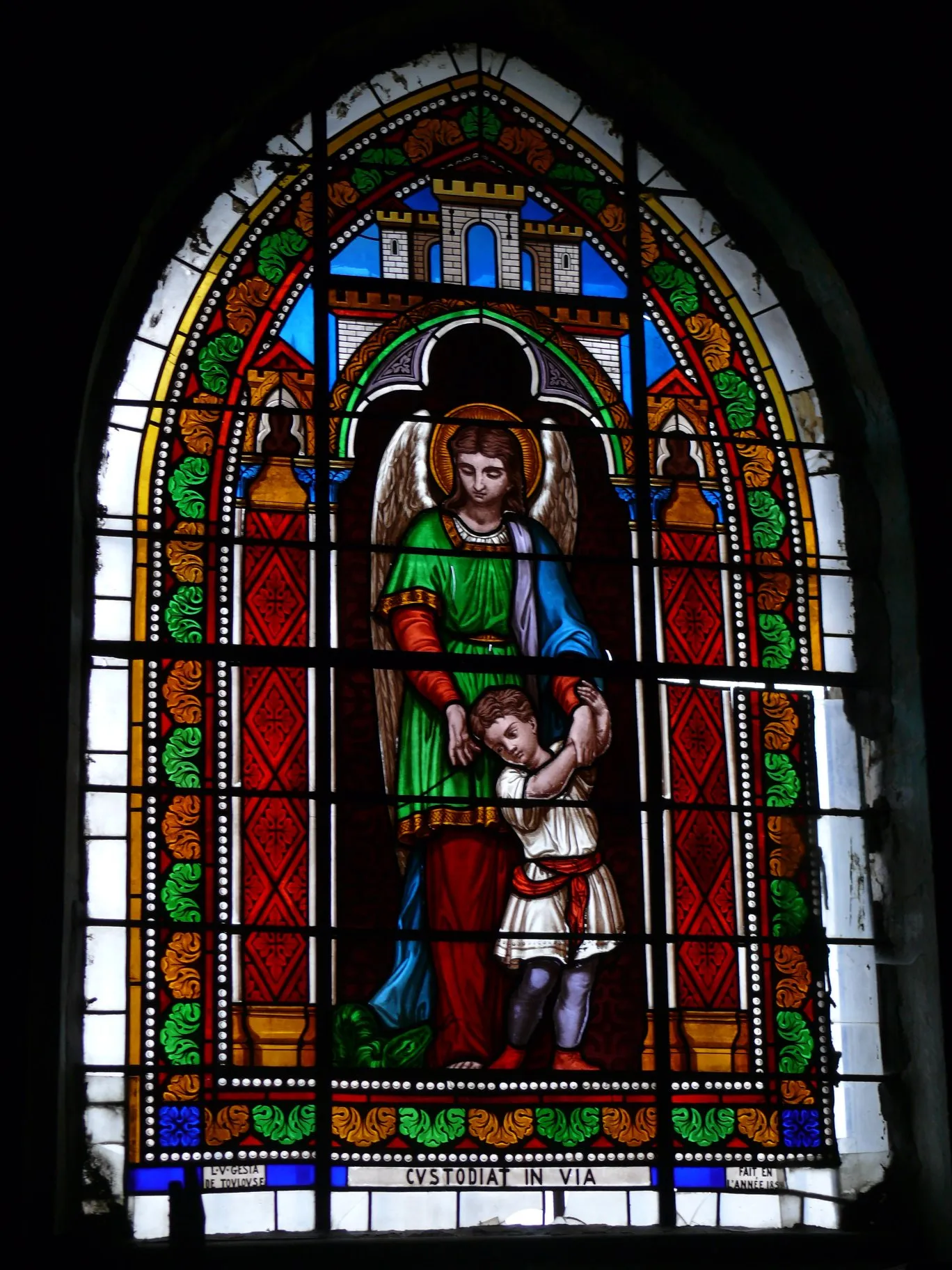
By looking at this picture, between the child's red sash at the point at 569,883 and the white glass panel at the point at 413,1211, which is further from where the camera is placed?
the child's red sash at the point at 569,883

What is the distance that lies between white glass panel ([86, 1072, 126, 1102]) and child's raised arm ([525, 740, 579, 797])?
142cm

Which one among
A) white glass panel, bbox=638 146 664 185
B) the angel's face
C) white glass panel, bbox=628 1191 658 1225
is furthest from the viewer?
white glass panel, bbox=638 146 664 185

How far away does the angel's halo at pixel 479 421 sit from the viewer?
762cm

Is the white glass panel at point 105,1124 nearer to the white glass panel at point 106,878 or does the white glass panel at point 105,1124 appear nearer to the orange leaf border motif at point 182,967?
the orange leaf border motif at point 182,967

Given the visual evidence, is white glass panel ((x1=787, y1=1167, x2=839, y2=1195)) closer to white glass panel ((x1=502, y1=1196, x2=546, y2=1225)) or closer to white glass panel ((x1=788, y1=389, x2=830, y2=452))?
white glass panel ((x1=502, y1=1196, x2=546, y2=1225))

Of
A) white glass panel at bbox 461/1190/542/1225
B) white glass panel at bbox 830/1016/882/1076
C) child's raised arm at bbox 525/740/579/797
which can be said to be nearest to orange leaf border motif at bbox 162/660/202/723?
child's raised arm at bbox 525/740/579/797

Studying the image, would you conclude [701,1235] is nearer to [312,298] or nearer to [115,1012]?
[115,1012]

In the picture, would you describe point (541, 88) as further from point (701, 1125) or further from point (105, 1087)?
point (105, 1087)

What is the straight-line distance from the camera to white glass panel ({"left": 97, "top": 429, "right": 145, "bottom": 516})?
7.30 metres

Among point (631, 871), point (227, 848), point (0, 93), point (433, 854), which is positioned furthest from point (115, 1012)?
point (0, 93)

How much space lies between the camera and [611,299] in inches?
313

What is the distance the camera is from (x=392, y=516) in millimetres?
7520

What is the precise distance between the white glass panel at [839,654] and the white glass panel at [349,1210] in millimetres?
2146

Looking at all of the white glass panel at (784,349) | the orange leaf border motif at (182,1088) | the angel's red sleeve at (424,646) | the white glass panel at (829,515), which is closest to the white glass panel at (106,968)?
the orange leaf border motif at (182,1088)
